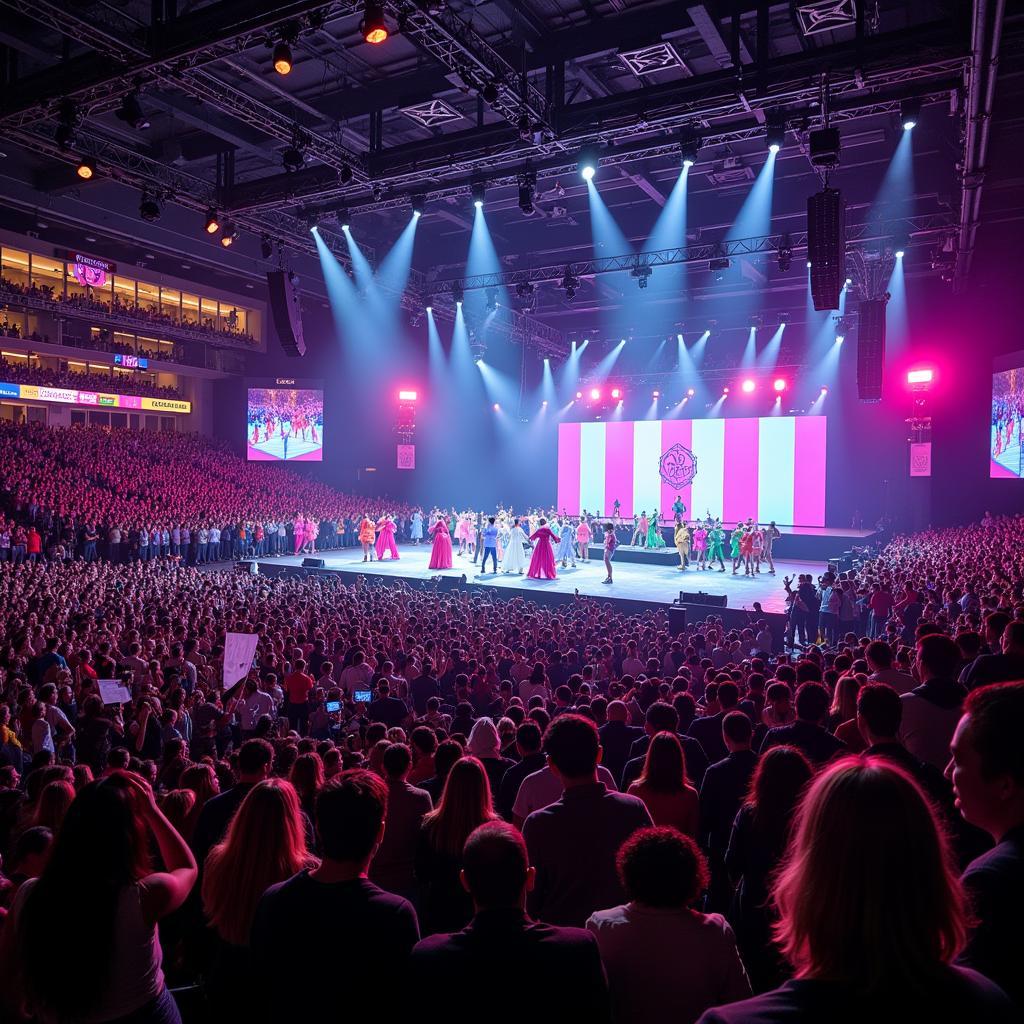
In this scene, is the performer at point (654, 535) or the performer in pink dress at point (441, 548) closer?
the performer in pink dress at point (441, 548)

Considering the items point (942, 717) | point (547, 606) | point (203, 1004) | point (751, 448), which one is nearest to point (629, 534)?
point (751, 448)

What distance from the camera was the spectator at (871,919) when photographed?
1188 mm

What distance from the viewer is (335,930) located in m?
2.03

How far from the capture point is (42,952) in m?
2.01

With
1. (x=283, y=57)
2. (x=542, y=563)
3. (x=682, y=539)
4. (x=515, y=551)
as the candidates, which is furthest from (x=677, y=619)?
(x=283, y=57)

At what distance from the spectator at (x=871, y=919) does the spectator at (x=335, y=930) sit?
1056 mm

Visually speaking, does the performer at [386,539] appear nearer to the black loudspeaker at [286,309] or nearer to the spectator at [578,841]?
the black loudspeaker at [286,309]

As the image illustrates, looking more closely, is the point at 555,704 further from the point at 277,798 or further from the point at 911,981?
the point at 911,981

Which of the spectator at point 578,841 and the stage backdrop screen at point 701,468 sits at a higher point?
the stage backdrop screen at point 701,468

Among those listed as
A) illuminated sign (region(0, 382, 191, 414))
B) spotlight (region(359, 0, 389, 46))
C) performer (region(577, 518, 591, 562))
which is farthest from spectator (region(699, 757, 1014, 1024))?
illuminated sign (region(0, 382, 191, 414))

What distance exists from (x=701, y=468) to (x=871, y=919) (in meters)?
28.3

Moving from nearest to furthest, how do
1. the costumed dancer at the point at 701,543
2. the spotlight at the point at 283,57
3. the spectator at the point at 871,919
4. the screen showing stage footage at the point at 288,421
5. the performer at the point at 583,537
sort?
the spectator at the point at 871,919 → the spotlight at the point at 283,57 → the costumed dancer at the point at 701,543 → the performer at the point at 583,537 → the screen showing stage footage at the point at 288,421

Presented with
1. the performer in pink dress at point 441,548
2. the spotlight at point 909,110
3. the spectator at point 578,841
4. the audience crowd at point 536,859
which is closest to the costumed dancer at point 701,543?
the performer in pink dress at point 441,548

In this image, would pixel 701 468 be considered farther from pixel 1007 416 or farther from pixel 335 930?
pixel 335 930
